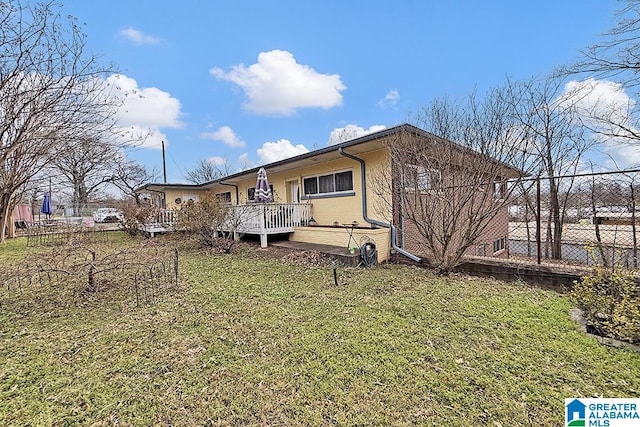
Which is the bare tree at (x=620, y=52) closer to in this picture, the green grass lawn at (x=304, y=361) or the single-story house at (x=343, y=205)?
the single-story house at (x=343, y=205)

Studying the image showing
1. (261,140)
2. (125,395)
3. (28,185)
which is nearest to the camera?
(125,395)

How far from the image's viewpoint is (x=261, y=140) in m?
23.5

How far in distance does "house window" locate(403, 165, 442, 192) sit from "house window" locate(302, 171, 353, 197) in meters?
3.04

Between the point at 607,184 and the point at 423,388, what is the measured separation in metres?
5.21

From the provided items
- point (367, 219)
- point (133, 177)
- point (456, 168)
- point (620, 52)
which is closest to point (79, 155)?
point (367, 219)

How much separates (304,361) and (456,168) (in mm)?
4390

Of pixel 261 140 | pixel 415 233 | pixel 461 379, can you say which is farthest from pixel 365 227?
pixel 261 140

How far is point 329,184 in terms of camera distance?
31.6 ft

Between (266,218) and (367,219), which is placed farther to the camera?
(266,218)

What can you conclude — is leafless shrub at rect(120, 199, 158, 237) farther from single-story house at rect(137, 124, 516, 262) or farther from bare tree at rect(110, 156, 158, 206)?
bare tree at rect(110, 156, 158, 206)

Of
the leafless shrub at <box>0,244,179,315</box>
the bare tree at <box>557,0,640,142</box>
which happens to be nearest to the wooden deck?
the leafless shrub at <box>0,244,179,315</box>

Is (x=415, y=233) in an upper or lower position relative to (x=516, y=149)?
lower

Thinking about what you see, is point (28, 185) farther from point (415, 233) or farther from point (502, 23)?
point (502, 23)

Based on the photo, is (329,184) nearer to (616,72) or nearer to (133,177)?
(616,72)
